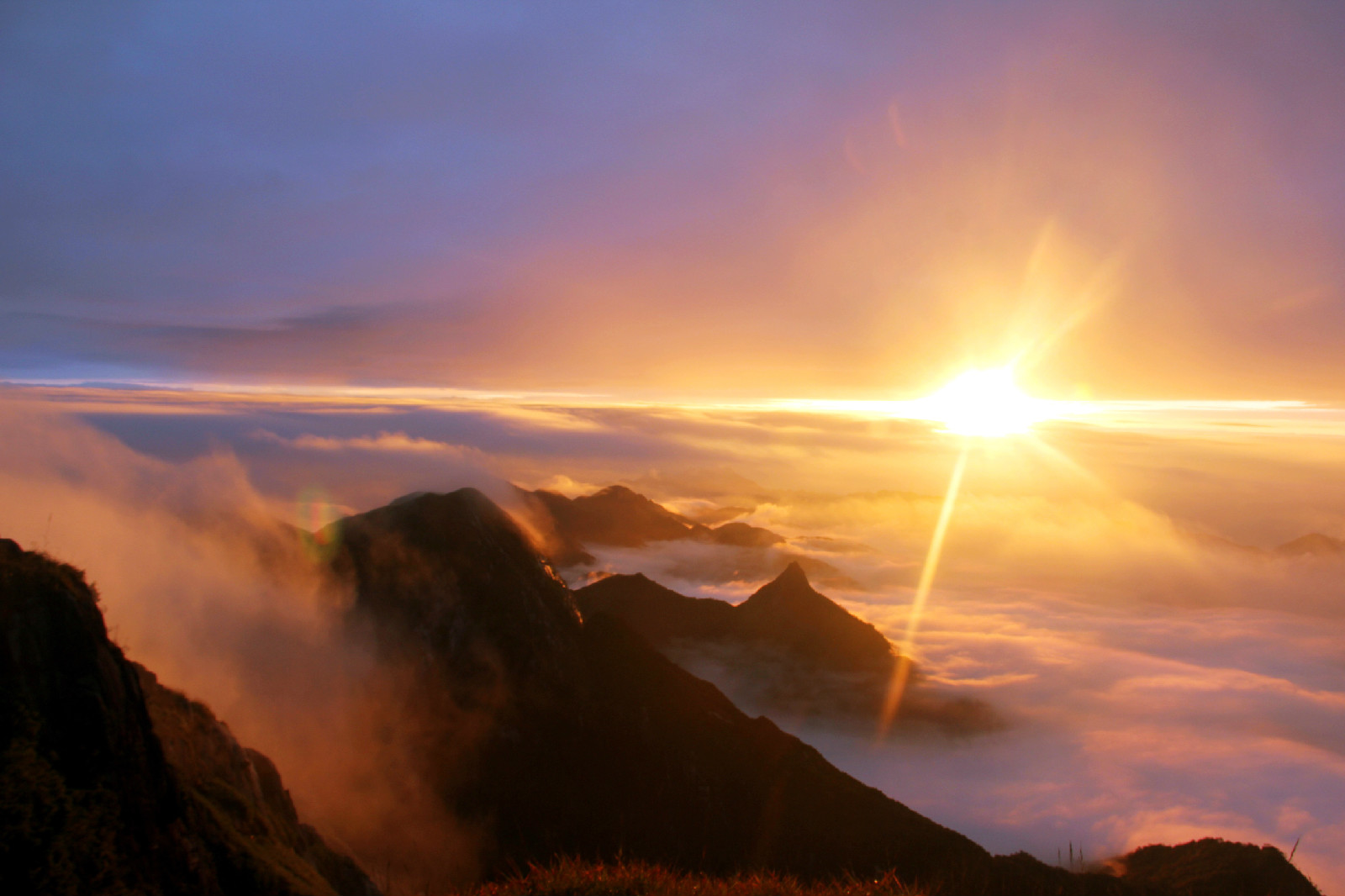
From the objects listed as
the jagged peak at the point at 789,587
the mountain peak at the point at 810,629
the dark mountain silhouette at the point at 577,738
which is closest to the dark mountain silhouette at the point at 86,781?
the dark mountain silhouette at the point at 577,738

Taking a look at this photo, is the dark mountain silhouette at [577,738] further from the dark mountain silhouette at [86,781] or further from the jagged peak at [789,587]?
the jagged peak at [789,587]

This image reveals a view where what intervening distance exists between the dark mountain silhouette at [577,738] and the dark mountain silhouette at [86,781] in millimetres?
39489

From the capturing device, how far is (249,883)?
13.6 metres

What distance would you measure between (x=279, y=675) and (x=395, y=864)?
17937mm

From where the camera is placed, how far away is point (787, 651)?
171 metres

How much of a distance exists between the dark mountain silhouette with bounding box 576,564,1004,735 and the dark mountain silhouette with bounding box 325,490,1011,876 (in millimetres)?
89603

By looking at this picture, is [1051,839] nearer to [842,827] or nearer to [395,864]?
[842,827]

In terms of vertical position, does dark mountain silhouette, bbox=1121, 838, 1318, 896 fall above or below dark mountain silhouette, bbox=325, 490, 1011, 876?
below

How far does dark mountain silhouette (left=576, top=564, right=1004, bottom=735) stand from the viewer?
15962cm

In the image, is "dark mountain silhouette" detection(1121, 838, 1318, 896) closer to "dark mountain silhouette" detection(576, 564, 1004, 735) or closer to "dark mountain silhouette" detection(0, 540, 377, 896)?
"dark mountain silhouette" detection(0, 540, 377, 896)

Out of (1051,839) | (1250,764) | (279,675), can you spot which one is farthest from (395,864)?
(1250,764)

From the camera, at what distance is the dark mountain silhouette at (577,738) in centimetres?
A: 5178

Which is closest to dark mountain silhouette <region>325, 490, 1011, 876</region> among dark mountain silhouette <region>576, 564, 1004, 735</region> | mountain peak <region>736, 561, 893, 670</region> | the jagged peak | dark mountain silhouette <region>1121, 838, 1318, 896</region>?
dark mountain silhouette <region>1121, 838, 1318, 896</region>

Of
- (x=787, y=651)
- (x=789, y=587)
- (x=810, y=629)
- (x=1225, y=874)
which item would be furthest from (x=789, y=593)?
(x=1225, y=874)
